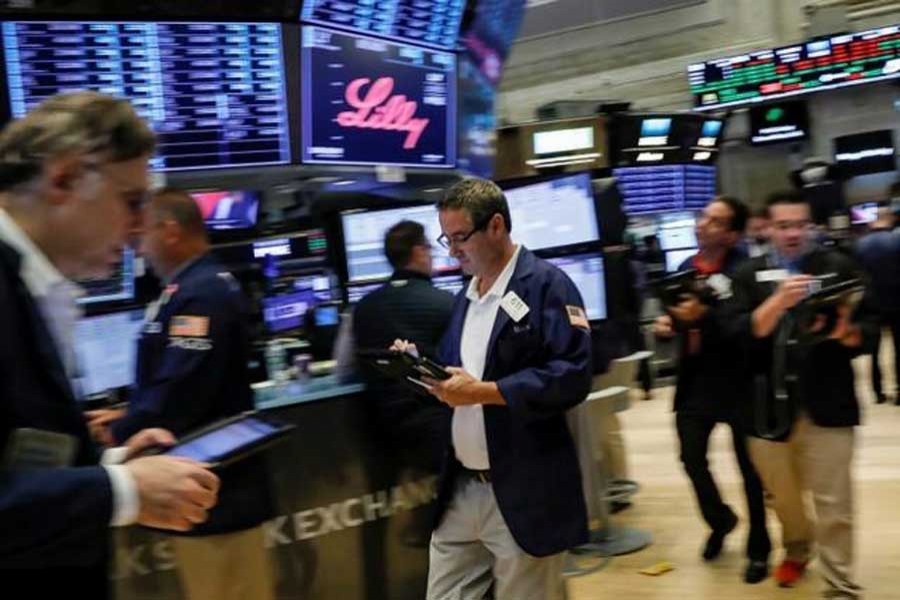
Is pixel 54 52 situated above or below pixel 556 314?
above

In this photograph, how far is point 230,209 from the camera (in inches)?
203

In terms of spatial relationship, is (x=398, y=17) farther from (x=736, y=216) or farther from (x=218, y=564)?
(x=218, y=564)

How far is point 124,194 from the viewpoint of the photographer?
1.28 meters

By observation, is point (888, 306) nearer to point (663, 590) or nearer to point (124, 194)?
point (663, 590)

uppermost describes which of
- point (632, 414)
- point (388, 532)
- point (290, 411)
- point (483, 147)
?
point (483, 147)

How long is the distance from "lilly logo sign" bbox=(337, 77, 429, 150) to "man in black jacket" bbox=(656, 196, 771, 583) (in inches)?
58.5

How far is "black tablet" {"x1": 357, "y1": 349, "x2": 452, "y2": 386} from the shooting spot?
2475 millimetres

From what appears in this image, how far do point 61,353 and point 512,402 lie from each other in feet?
4.53

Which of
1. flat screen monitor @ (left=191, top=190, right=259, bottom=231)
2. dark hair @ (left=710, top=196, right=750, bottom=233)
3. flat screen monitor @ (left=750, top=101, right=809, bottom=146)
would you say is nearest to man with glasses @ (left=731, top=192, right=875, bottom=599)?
dark hair @ (left=710, top=196, right=750, bottom=233)

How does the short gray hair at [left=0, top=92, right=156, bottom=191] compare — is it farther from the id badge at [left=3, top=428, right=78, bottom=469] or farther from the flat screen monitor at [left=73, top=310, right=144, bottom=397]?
the flat screen monitor at [left=73, top=310, right=144, bottom=397]

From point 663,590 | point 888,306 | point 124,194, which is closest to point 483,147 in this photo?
point 663,590

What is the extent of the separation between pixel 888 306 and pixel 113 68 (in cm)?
614

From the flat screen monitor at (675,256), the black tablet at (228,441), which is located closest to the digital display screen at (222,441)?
the black tablet at (228,441)

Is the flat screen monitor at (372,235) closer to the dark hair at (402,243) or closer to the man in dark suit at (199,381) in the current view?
the dark hair at (402,243)
